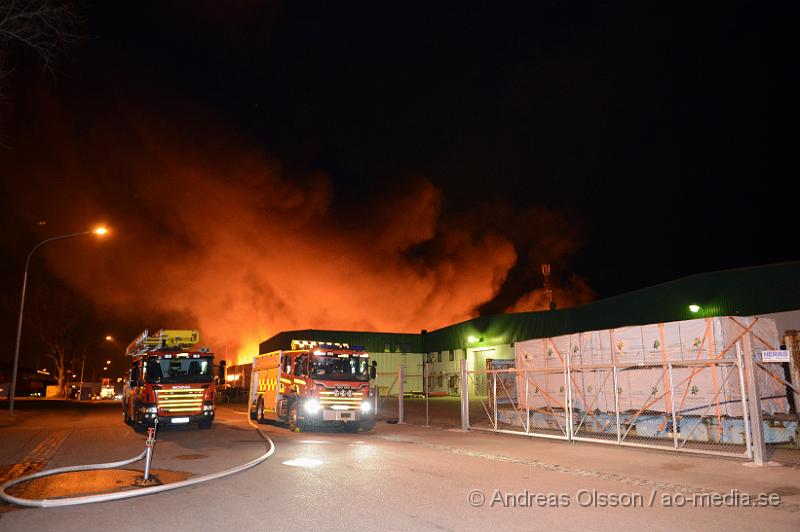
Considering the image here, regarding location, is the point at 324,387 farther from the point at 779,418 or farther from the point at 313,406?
the point at 779,418

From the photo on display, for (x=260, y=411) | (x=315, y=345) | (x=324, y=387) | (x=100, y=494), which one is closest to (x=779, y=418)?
(x=324, y=387)

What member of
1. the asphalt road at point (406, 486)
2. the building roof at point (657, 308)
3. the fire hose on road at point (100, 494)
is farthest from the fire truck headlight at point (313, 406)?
the building roof at point (657, 308)

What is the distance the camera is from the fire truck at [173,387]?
669 inches

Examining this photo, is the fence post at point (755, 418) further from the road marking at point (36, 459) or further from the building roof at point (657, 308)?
the building roof at point (657, 308)

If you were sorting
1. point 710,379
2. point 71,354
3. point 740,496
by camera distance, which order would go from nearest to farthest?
point 740,496 → point 710,379 → point 71,354

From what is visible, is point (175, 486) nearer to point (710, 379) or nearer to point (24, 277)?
point (710, 379)

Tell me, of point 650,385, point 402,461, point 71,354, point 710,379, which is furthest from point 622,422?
point 71,354

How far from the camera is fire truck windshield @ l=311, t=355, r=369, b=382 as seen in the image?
1717cm

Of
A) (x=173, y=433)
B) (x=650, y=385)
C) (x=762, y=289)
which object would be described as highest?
(x=762, y=289)

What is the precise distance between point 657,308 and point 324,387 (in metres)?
22.1

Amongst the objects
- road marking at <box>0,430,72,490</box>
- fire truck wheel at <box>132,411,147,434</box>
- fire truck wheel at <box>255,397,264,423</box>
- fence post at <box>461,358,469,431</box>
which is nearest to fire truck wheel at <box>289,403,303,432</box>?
fire truck wheel at <box>255,397,264,423</box>

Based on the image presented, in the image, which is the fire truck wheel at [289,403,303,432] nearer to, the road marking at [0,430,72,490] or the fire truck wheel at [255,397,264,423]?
the fire truck wheel at [255,397,264,423]

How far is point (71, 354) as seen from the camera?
58250 millimetres

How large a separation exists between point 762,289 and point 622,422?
48.9 feet
